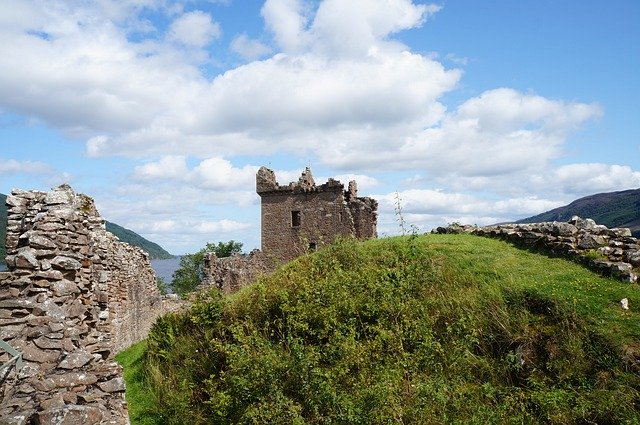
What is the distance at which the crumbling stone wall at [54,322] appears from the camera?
18.1 ft

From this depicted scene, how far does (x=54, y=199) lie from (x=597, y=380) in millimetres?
10256

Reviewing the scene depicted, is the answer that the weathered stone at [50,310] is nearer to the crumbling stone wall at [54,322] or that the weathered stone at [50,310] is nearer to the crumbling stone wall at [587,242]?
the crumbling stone wall at [54,322]

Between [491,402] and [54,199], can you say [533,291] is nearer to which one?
[491,402]

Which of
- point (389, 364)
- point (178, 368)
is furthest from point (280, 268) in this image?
point (389, 364)

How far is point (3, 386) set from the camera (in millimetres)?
5914

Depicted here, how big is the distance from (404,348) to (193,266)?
6418 centimetres

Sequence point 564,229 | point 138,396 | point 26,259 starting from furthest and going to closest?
1. point 564,229
2. point 138,396
3. point 26,259

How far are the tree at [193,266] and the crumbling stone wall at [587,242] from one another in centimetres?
5358

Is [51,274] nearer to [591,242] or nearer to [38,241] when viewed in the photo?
[38,241]

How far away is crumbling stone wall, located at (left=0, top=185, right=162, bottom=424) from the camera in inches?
217

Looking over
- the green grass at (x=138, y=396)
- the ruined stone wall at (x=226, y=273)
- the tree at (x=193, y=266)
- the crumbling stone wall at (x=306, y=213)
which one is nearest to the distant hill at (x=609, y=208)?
the tree at (x=193, y=266)

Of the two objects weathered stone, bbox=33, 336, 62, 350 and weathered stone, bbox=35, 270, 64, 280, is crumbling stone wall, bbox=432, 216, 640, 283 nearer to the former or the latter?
weathered stone, bbox=33, 336, 62, 350

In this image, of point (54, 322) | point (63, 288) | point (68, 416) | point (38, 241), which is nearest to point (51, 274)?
point (63, 288)

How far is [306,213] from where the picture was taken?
107ft
